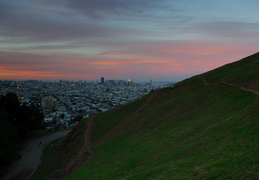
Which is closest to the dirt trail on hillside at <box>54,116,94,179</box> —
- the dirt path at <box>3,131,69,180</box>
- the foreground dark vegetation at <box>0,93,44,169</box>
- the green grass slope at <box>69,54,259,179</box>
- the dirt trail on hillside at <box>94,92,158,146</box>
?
the green grass slope at <box>69,54,259,179</box>

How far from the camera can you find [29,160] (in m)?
31.3

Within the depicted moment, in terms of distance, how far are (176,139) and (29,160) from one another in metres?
27.0

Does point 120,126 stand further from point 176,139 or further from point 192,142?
point 192,142

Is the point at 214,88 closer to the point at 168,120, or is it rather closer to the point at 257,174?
the point at 168,120

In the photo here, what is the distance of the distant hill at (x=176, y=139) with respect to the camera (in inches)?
382

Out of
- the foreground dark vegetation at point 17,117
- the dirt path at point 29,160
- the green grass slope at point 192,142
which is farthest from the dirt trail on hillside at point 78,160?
the foreground dark vegetation at point 17,117

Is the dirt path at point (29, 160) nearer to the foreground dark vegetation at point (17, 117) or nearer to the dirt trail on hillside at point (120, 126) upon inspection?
the foreground dark vegetation at point (17, 117)

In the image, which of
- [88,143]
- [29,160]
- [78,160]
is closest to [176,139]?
[78,160]

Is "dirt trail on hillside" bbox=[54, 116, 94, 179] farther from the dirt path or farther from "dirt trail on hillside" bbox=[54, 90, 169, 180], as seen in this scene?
the dirt path

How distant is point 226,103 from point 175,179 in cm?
1408

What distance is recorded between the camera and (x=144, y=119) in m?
26.9

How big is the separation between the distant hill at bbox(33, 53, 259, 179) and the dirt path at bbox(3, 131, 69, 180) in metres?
1.61

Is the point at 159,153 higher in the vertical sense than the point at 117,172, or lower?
higher

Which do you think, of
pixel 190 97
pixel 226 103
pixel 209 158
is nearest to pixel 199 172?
pixel 209 158
